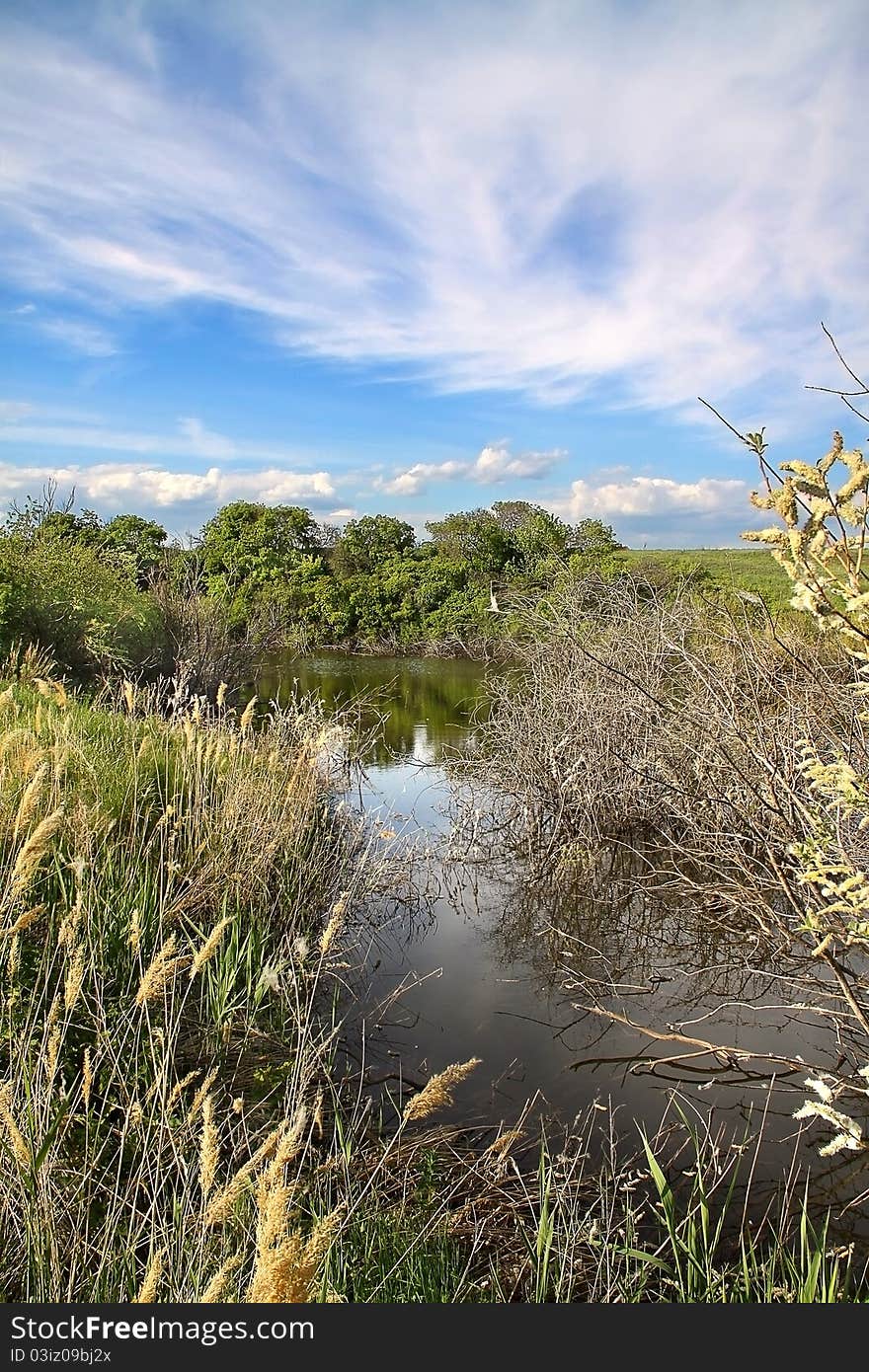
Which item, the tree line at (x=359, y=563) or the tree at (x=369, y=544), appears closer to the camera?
the tree line at (x=359, y=563)

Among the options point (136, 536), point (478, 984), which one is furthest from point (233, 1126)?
point (136, 536)

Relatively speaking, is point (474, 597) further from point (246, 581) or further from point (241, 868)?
point (241, 868)

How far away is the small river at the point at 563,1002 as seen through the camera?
15.5ft

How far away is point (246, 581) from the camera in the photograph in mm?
38375

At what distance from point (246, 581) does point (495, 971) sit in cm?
3353

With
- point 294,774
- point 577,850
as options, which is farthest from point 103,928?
point 577,850

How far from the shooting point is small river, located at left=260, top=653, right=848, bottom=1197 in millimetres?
4719

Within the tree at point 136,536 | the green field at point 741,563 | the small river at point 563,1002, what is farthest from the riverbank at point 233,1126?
the tree at point 136,536

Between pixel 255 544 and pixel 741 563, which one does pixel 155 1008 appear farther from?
pixel 255 544

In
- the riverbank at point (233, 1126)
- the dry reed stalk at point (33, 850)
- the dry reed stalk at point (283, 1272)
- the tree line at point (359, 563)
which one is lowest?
the riverbank at point (233, 1126)

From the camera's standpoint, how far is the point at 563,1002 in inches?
236

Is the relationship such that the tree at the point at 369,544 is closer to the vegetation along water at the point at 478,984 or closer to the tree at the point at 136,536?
the tree at the point at 136,536

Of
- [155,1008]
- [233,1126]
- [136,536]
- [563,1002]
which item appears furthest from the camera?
[136,536]

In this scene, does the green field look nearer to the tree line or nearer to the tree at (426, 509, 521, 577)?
the tree line
